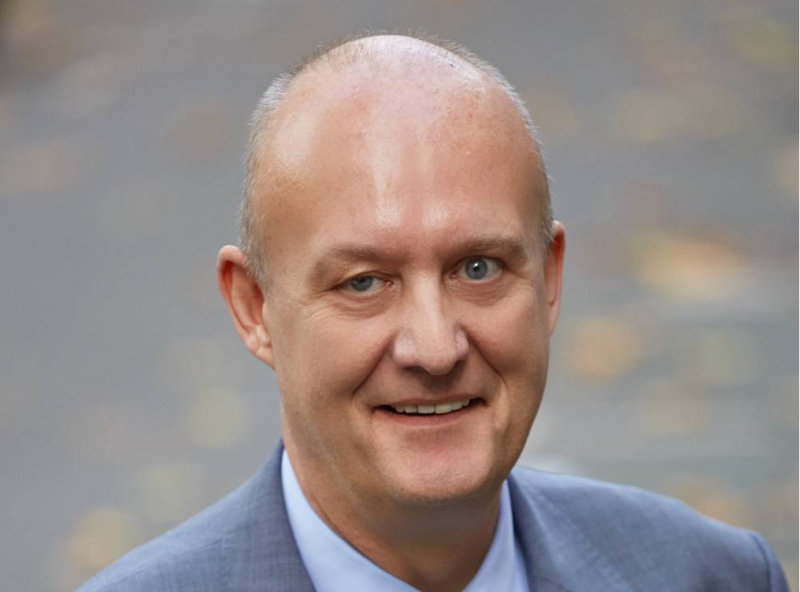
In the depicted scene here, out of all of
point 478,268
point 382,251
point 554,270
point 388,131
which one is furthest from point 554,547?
point 388,131

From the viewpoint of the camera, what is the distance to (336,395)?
8.41 ft

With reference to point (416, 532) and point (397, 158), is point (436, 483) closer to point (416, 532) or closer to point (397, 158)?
point (416, 532)

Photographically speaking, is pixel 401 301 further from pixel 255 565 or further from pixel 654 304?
pixel 654 304

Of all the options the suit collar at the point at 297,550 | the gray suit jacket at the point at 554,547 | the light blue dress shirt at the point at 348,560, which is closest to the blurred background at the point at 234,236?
the gray suit jacket at the point at 554,547

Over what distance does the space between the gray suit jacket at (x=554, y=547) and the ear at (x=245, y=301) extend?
245 millimetres

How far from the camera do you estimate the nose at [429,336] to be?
8.10ft

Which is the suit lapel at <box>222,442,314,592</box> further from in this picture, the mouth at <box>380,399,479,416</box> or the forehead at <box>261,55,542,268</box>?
the forehead at <box>261,55,542,268</box>

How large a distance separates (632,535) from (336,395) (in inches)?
32.7

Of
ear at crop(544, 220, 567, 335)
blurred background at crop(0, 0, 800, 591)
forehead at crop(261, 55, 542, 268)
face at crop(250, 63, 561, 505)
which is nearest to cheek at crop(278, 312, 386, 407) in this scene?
face at crop(250, 63, 561, 505)

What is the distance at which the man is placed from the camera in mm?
2520

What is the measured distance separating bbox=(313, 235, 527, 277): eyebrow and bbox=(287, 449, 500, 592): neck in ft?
1.33

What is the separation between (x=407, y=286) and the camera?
99.1 inches

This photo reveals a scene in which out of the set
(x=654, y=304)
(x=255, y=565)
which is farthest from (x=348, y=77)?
(x=654, y=304)

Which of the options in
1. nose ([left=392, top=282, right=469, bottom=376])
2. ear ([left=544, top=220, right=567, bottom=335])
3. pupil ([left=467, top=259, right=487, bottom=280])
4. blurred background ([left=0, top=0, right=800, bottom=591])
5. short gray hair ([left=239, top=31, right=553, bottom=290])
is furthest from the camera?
blurred background ([left=0, top=0, right=800, bottom=591])
